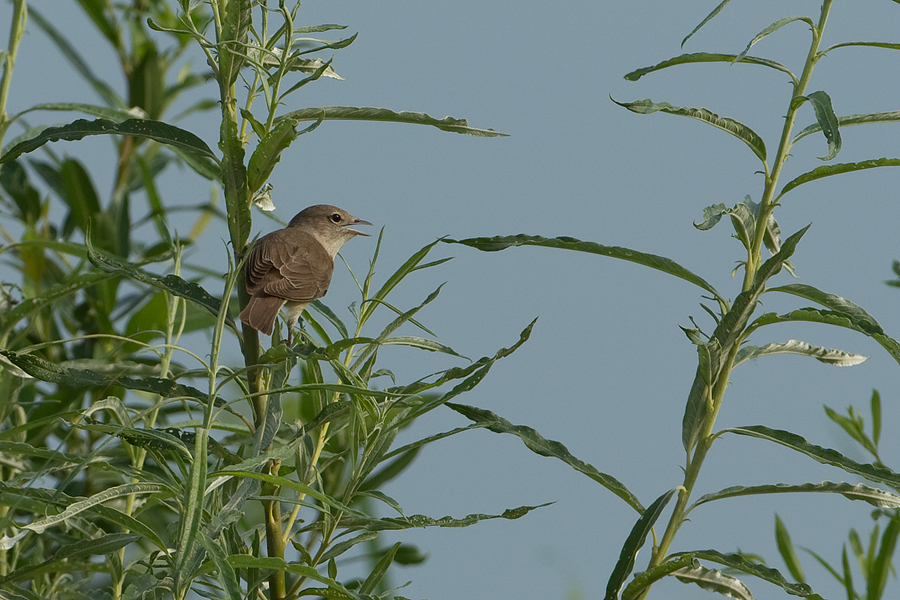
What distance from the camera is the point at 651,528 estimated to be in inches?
52.6

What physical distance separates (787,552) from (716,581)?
0.73 meters

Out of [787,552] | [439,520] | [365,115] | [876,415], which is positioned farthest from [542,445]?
[876,415]

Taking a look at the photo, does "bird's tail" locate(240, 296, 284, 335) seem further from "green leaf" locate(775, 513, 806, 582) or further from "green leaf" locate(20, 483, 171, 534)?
"green leaf" locate(775, 513, 806, 582)

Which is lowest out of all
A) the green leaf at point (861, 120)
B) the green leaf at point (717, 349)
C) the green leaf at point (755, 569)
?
the green leaf at point (755, 569)

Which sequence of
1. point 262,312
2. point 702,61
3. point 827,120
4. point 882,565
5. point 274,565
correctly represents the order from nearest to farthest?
point 274,565 → point 827,120 → point 702,61 → point 262,312 → point 882,565

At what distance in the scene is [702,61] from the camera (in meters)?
1.43

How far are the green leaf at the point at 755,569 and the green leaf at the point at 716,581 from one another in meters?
0.03

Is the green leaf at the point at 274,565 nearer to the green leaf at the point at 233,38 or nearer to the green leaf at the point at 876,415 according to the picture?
the green leaf at the point at 233,38

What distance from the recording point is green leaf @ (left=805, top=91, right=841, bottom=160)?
1.18 metres

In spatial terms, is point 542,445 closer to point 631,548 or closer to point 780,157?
point 631,548

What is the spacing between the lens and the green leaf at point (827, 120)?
1.18 metres

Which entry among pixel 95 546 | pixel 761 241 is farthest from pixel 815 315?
pixel 95 546

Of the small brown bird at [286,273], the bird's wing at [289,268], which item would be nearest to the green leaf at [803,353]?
the small brown bird at [286,273]

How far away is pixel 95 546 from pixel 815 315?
43.8 inches
